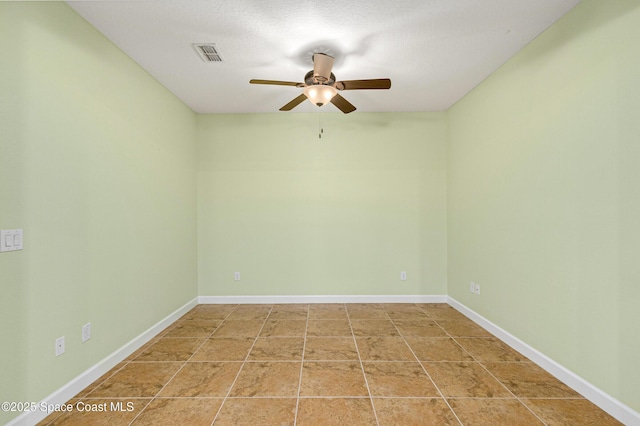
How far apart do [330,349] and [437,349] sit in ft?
3.26

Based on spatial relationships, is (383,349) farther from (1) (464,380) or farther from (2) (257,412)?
(2) (257,412)

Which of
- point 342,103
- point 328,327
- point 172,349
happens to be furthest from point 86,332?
point 342,103

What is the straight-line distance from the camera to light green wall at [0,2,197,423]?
4.82 feet

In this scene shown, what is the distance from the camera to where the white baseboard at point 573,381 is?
5.08 feet

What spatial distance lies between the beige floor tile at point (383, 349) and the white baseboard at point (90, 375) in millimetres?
2066

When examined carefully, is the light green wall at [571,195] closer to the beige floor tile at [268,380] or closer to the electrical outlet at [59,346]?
the beige floor tile at [268,380]

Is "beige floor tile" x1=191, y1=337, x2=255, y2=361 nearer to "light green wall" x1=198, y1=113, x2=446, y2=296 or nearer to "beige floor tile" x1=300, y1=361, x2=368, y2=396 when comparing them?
"beige floor tile" x1=300, y1=361, x2=368, y2=396

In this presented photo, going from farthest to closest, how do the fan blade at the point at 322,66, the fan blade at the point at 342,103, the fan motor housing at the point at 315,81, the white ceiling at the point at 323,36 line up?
the fan blade at the point at 342,103
the fan motor housing at the point at 315,81
the fan blade at the point at 322,66
the white ceiling at the point at 323,36

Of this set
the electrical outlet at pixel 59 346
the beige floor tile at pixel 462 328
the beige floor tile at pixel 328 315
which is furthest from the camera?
the beige floor tile at pixel 328 315

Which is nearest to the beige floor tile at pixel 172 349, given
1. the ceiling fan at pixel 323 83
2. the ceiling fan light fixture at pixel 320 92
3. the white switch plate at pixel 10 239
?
the white switch plate at pixel 10 239

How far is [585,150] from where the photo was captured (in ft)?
5.83

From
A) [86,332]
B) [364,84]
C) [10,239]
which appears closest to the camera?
[10,239]

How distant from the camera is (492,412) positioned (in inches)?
65.3

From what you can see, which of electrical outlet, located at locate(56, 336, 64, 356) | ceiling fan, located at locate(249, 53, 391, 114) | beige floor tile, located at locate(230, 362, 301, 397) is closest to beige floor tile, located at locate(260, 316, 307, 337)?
beige floor tile, located at locate(230, 362, 301, 397)
